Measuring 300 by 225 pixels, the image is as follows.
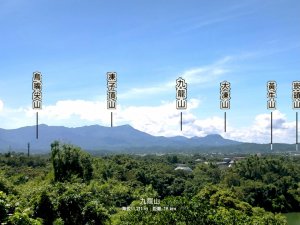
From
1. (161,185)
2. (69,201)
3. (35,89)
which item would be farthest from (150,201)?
(161,185)

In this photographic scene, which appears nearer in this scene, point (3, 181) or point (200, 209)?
point (200, 209)

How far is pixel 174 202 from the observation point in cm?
1128

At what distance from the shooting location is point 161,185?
173 ft

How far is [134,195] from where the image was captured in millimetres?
34719

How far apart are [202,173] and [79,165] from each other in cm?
4308

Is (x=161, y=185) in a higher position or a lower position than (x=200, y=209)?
lower

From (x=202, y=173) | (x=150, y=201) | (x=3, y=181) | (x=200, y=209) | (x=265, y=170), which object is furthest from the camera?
(x=202, y=173)

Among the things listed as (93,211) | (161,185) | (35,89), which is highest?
(35,89)

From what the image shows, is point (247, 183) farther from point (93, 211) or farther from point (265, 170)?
point (93, 211)

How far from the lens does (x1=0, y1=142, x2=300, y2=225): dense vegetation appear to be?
11.2m

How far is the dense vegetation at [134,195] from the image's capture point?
11.2m

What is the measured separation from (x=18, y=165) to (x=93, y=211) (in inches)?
2110

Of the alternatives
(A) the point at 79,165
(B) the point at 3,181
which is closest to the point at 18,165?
(A) the point at 79,165

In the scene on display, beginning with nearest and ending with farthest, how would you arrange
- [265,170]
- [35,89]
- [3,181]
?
[35,89]
[3,181]
[265,170]
